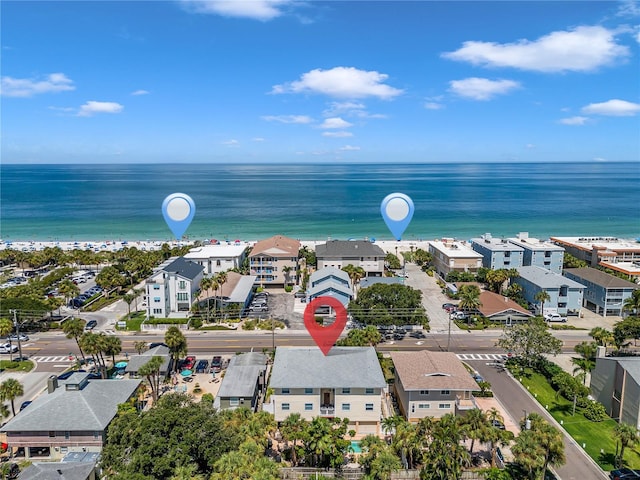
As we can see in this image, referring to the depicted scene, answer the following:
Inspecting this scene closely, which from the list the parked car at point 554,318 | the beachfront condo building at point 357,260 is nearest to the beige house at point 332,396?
the parked car at point 554,318

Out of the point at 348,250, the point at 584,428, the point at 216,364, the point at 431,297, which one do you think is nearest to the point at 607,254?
the point at 431,297

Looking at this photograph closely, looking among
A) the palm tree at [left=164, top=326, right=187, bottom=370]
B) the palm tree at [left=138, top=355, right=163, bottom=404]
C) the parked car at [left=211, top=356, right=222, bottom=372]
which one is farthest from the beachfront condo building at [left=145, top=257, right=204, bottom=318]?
the palm tree at [left=138, top=355, right=163, bottom=404]

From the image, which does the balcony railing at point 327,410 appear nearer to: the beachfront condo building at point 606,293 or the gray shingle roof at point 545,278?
the gray shingle roof at point 545,278

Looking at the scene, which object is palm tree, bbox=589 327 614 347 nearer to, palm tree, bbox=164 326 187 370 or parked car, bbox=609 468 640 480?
parked car, bbox=609 468 640 480

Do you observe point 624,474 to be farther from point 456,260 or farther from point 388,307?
point 456,260

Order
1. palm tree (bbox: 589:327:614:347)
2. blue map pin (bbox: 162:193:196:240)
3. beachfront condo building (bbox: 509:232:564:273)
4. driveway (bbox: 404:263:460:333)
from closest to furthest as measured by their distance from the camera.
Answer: palm tree (bbox: 589:327:614:347) → blue map pin (bbox: 162:193:196:240) → driveway (bbox: 404:263:460:333) → beachfront condo building (bbox: 509:232:564:273)

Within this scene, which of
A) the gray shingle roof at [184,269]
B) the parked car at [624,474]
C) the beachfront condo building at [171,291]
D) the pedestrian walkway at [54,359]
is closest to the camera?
the parked car at [624,474]
